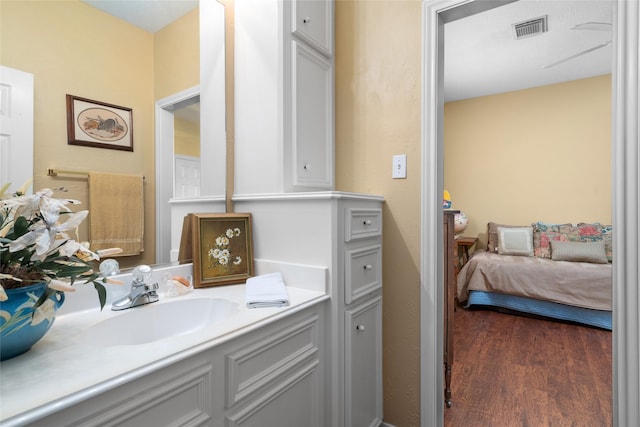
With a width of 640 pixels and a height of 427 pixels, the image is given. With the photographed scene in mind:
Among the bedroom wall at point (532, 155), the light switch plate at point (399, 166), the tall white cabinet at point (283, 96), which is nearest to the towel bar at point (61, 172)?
the tall white cabinet at point (283, 96)

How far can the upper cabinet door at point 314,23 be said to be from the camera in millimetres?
1529

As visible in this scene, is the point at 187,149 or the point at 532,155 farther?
the point at 532,155

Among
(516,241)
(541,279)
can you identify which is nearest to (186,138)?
(541,279)

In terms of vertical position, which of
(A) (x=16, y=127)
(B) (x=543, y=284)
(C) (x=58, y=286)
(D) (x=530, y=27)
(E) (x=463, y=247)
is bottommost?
(B) (x=543, y=284)

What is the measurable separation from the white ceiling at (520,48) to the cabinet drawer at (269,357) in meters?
2.79

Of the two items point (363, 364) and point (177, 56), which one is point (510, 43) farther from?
point (363, 364)

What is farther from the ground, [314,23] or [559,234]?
[314,23]

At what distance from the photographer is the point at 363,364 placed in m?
1.47

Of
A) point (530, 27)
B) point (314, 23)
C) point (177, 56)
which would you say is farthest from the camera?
Answer: point (530, 27)

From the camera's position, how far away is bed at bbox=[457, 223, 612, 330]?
3061mm

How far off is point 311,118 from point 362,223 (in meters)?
0.59

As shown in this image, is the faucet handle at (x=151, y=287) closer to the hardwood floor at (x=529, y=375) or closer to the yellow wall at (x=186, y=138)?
the yellow wall at (x=186, y=138)

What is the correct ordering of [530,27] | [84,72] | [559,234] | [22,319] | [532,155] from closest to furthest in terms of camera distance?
1. [22,319]
2. [84,72]
3. [530,27]
4. [559,234]
5. [532,155]

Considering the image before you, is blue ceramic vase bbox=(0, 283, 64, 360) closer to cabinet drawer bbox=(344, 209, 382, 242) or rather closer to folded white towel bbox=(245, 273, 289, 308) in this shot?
folded white towel bbox=(245, 273, 289, 308)
